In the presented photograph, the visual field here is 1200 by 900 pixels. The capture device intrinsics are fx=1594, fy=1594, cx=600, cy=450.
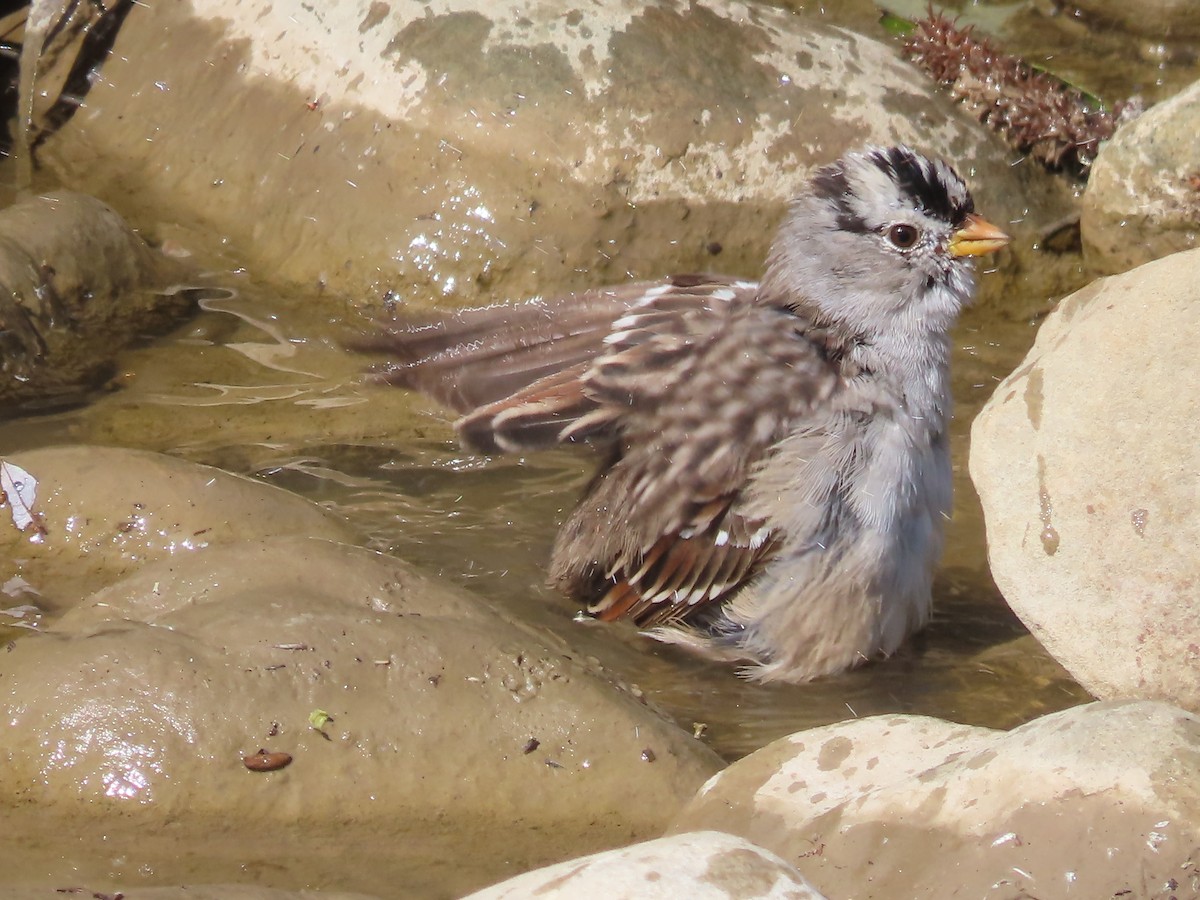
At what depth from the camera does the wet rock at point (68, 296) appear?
22.2ft

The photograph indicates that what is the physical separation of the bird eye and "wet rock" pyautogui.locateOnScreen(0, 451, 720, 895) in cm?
194

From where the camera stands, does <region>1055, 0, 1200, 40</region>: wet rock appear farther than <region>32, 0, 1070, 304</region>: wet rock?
Yes

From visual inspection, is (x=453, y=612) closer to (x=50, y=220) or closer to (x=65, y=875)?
(x=65, y=875)

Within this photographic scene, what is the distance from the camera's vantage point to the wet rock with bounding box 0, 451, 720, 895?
416 centimetres

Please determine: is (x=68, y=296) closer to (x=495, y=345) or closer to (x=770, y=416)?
(x=495, y=345)

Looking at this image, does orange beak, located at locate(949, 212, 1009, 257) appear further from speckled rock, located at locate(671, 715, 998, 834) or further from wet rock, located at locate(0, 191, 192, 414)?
wet rock, located at locate(0, 191, 192, 414)

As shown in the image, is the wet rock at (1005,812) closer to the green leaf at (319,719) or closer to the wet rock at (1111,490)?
the wet rock at (1111,490)

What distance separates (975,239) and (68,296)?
3.97 meters

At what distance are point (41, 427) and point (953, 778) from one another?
13.7ft

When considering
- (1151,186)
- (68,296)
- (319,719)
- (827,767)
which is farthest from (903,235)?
(68,296)

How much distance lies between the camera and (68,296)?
7.10 metres

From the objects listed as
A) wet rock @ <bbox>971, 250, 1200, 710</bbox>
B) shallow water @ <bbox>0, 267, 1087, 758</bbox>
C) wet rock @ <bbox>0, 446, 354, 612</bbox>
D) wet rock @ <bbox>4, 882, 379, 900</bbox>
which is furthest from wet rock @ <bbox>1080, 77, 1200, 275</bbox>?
wet rock @ <bbox>4, 882, 379, 900</bbox>

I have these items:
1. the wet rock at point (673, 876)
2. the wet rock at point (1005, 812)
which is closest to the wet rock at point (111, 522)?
the wet rock at point (1005, 812)

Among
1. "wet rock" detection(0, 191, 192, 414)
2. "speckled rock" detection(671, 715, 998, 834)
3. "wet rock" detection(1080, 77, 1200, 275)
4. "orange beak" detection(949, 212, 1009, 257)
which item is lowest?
"wet rock" detection(0, 191, 192, 414)
